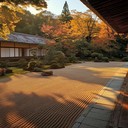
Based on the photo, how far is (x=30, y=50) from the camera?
27.8 meters

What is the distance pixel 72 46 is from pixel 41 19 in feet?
68.5

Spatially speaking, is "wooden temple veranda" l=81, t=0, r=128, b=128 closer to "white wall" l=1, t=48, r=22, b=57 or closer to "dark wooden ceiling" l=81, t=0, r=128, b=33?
"dark wooden ceiling" l=81, t=0, r=128, b=33

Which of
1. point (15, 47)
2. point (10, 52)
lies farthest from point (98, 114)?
point (15, 47)

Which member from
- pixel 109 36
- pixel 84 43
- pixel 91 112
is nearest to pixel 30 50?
pixel 84 43

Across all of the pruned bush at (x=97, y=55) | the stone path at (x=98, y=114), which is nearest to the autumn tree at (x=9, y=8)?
the stone path at (x=98, y=114)

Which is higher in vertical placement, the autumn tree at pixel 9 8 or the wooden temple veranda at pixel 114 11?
the autumn tree at pixel 9 8

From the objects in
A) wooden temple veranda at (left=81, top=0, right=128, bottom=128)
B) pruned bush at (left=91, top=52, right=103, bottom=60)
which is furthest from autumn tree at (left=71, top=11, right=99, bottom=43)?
Result: wooden temple veranda at (left=81, top=0, right=128, bottom=128)

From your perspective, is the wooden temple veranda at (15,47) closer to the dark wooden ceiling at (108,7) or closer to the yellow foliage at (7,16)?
the yellow foliage at (7,16)

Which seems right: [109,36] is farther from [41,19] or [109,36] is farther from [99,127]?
[99,127]

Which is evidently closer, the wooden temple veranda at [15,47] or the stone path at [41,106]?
the stone path at [41,106]

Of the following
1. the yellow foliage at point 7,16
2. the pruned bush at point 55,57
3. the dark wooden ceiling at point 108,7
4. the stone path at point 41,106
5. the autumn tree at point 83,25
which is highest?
the autumn tree at point 83,25

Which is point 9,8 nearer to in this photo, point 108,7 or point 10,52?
point 10,52

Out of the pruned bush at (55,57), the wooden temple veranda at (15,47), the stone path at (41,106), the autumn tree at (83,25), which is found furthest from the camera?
the autumn tree at (83,25)

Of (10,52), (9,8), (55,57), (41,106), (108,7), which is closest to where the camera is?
(108,7)
